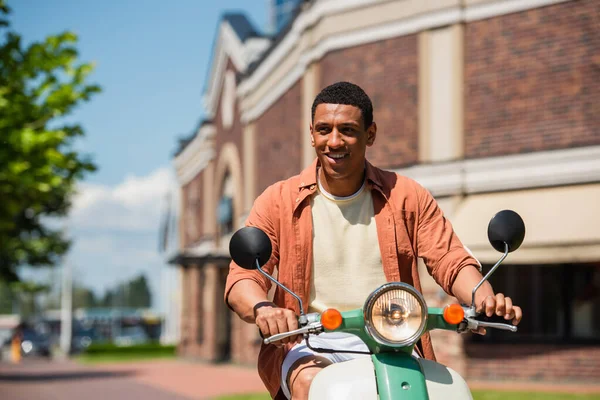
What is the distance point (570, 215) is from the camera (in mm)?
14766

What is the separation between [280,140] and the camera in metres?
22.5

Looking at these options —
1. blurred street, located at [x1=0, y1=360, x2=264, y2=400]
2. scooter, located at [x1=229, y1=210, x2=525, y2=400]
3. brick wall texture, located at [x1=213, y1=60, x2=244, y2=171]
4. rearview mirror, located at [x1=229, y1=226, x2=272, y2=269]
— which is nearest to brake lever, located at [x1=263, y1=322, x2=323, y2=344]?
scooter, located at [x1=229, y1=210, x2=525, y2=400]

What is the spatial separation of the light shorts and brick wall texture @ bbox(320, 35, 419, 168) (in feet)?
44.7

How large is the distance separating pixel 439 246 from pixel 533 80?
41.9ft

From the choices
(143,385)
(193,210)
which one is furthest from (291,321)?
(193,210)

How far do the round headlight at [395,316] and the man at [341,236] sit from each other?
43cm

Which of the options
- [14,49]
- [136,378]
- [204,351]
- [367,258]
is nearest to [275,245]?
[367,258]

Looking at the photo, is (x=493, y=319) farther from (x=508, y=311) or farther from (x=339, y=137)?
(x=339, y=137)

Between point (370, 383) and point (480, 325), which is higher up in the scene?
point (480, 325)

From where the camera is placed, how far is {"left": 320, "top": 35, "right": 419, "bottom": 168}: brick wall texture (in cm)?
1680

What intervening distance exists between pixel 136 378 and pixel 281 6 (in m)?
17.7

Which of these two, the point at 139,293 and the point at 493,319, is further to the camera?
the point at 139,293

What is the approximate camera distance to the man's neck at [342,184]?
3477 mm

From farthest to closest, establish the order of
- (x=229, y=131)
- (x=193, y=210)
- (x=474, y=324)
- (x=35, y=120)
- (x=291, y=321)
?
(x=193, y=210), (x=229, y=131), (x=35, y=120), (x=474, y=324), (x=291, y=321)
